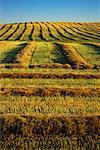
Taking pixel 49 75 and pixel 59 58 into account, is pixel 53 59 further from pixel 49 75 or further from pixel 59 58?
pixel 49 75

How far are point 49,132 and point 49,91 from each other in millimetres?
3566

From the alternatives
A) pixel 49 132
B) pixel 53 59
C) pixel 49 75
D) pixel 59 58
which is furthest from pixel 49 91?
pixel 59 58

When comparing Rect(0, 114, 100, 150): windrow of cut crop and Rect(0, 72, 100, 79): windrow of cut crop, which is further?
Rect(0, 72, 100, 79): windrow of cut crop

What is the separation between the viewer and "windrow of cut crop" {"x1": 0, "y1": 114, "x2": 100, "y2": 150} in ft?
28.3

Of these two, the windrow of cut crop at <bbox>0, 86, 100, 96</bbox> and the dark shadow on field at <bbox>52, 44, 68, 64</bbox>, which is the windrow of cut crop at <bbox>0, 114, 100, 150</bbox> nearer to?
the windrow of cut crop at <bbox>0, 86, 100, 96</bbox>

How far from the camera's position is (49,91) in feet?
42.0

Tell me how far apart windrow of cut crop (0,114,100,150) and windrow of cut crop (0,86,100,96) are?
2.79 meters

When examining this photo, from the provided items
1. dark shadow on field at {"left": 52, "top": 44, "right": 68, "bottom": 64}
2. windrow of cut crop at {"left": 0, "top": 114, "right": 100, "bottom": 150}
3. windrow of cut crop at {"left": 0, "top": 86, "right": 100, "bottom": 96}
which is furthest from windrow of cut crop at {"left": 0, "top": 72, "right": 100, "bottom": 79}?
windrow of cut crop at {"left": 0, "top": 114, "right": 100, "bottom": 150}

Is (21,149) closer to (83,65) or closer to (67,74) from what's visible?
(67,74)

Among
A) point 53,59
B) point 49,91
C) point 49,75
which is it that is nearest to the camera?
point 49,91

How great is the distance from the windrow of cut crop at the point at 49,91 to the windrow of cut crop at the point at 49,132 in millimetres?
2789

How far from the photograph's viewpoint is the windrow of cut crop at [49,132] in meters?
Result: 8.62

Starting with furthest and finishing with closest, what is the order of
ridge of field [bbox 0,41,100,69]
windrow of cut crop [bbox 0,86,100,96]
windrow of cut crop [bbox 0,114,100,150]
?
ridge of field [bbox 0,41,100,69]
windrow of cut crop [bbox 0,86,100,96]
windrow of cut crop [bbox 0,114,100,150]

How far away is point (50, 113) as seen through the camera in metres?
10.3
